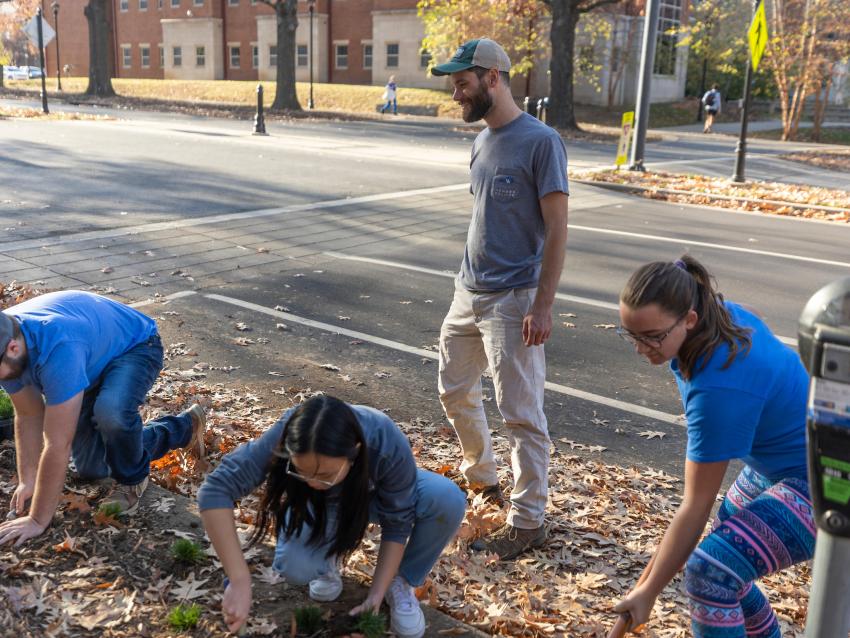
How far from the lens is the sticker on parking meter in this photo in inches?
63.8

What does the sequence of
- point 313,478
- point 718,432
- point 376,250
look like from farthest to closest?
point 376,250, point 313,478, point 718,432

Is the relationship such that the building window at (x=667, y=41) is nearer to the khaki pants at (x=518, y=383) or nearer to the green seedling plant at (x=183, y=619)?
the khaki pants at (x=518, y=383)

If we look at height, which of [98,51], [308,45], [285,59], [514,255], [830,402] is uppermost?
[308,45]

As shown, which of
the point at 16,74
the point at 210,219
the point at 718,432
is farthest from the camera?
the point at 16,74

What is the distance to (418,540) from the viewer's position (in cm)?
320

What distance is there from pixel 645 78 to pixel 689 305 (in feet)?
50.2

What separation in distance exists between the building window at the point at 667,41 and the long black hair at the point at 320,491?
146ft

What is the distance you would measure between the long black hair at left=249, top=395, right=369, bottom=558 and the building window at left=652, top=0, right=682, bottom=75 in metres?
44.6

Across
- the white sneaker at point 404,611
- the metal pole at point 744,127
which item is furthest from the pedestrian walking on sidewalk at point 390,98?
the white sneaker at point 404,611

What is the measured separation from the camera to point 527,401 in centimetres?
385

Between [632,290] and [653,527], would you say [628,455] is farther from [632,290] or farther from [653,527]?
[632,290]

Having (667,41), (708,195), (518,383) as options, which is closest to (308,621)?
(518,383)

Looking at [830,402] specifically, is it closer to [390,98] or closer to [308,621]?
[308,621]

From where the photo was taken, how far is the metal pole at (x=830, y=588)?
174 centimetres
